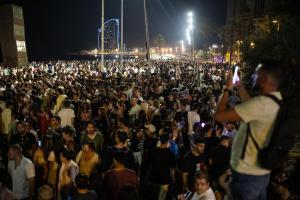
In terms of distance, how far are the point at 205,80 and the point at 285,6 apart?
39.0 ft

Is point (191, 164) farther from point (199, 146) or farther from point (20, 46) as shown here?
point (20, 46)

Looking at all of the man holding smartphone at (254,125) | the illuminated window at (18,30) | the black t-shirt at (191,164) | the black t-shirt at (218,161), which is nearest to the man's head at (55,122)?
the black t-shirt at (191,164)

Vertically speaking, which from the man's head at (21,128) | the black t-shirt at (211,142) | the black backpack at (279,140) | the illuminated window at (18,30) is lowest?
the black t-shirt at (211,142)

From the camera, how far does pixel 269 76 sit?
3.01 meters

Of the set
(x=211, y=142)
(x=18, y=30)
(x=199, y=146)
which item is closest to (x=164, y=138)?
(x=199, y=146)

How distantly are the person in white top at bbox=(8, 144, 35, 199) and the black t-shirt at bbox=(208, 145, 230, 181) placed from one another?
288 cm

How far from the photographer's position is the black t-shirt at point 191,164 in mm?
6398

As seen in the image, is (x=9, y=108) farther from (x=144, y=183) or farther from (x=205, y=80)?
(x=205, y=80)

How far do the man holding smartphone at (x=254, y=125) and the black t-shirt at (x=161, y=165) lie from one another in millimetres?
3245

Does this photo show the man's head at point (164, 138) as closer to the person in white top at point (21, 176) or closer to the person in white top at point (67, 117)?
the person in white top at point (21, 176)

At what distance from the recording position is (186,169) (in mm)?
6461

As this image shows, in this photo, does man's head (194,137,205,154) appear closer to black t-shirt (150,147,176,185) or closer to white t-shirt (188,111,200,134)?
black t-shirt (150,147,176,185)

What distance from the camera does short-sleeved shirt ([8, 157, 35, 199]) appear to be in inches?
242

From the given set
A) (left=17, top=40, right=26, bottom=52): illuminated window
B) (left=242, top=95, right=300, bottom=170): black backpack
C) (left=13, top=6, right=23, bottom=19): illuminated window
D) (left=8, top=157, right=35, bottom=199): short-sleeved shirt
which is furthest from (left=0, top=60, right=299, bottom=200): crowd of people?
(left=13, top=6, right=23, bottom=19): illuminated window
